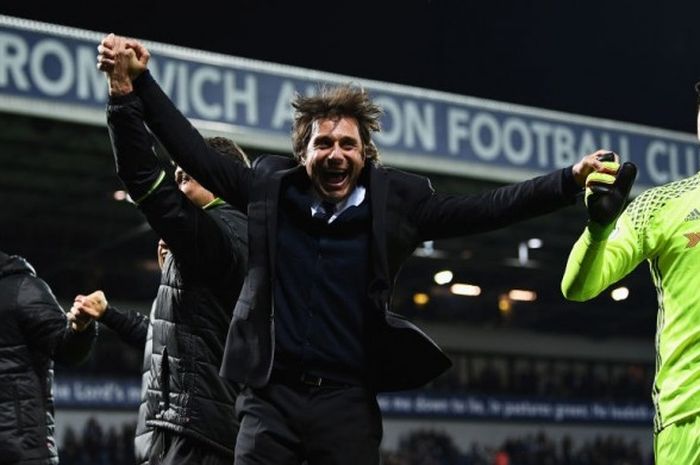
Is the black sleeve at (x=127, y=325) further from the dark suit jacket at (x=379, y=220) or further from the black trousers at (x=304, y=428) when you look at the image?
the black trousers at (x=304, y=428)

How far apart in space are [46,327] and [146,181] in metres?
1.83

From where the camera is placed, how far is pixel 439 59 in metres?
28.1

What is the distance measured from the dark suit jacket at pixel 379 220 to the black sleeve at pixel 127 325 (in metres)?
1.89

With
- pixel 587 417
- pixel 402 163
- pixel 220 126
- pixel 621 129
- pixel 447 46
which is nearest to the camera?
pixel 220 126

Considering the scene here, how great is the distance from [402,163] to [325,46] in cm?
939

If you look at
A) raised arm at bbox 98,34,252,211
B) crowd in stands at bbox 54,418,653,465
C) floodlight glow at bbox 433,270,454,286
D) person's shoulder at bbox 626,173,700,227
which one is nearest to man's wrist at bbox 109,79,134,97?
raised arm at bbox 98,34,252,211

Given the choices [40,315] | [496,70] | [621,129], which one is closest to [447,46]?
[496,70]

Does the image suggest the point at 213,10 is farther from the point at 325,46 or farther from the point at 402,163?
the point at 402,163

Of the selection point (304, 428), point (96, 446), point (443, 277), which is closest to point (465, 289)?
point (443, 277)

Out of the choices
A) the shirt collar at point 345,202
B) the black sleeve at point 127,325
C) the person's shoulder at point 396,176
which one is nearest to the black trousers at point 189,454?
the black sleeve at point 127,325

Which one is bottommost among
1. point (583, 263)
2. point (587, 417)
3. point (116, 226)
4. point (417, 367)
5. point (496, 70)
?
point (587, 417)

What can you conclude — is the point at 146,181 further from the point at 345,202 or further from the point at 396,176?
the point at 396,176

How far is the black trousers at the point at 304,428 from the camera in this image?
3.72 metres

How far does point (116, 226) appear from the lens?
26.5 metres
